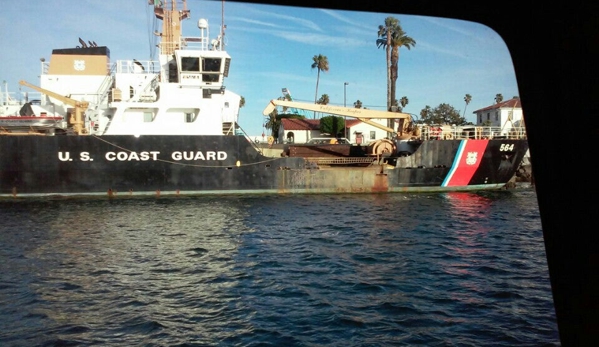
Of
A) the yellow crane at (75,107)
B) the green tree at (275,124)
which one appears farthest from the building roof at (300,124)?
the yellow crane at (75,107)

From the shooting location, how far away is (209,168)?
20.3 m

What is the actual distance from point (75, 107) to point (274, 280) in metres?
16.3

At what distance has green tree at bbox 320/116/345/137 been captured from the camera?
42.6m

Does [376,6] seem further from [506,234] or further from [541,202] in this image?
[506,234]

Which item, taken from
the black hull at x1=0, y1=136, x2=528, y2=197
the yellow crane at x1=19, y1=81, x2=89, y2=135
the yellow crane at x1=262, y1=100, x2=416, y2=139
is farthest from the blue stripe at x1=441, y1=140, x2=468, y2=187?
the yellow crane at x1=19, y1=81, x2=89, y2=135

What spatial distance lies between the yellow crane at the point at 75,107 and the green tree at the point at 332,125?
23595 mm

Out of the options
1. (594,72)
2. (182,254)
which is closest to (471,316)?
(594,72)

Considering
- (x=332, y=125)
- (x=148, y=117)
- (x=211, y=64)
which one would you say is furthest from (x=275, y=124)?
(x=148, y=117)

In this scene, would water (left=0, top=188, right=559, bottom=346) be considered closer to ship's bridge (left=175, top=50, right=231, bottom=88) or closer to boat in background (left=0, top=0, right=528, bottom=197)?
boat in background (left=0, top=0, right=528, bottom=197)

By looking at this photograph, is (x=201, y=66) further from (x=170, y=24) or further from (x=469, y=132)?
(x=469, y=132)

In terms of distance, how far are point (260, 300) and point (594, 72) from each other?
5.72 m

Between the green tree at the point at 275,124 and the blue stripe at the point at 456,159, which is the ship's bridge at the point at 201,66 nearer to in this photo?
the blue stripe at the point at 456,159

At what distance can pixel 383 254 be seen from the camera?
10.0m

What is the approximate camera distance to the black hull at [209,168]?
19.3m
